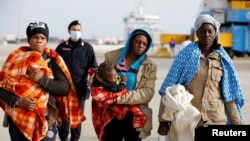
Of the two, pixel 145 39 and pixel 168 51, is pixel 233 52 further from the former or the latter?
pixel 145 39

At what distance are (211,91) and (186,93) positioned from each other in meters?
0.23

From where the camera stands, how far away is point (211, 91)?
384 centimetres

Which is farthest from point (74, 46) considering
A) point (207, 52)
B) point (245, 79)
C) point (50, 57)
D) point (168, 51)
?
point (168, 51)

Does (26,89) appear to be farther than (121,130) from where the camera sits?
No

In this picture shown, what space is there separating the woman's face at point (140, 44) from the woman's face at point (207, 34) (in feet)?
1.60

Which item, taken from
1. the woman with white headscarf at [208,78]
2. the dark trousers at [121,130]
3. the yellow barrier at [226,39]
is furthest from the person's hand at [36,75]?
the yellow barrier at [226,39]

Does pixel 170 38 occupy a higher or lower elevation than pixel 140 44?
lower

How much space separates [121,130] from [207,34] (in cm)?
113

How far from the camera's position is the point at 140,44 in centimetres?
411

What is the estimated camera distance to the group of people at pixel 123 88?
3809 mm

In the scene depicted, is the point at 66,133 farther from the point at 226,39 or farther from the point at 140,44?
the point at 226,39

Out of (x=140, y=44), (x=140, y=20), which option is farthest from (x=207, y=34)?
(x=140, y=20)

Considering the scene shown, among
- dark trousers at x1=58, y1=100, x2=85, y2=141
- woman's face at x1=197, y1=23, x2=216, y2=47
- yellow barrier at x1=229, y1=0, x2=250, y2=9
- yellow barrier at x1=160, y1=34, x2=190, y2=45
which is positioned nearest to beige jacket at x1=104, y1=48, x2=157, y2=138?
woman's face at x1=197, y1=23, x2=216, y2=47

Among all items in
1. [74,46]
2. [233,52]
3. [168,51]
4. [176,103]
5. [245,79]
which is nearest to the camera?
[176,103]
